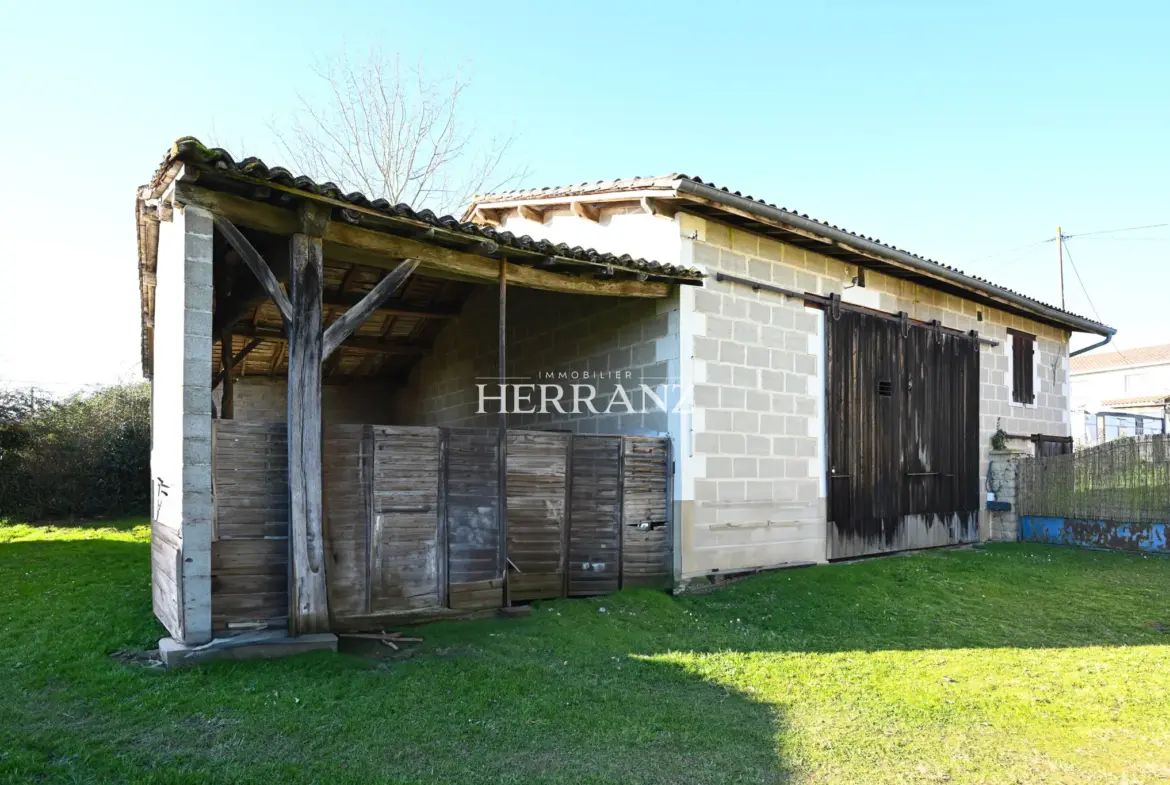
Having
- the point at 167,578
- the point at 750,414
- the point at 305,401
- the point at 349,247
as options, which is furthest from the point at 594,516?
the point at 167,578

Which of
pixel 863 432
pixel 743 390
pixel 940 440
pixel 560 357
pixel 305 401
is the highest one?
pixel 560 357

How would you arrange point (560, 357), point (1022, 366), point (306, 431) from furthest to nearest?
1. point (1022, 366)
2. point (560, 357)
3. point (306, 431)

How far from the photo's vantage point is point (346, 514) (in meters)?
5.48

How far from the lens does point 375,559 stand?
560 cm

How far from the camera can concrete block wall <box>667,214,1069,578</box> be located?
746 cm

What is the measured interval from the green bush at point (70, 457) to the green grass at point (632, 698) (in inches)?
318

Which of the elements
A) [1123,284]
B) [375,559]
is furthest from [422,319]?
[1123,284]

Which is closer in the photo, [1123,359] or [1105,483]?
[1105,483]

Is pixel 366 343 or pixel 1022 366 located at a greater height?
pixel 366 343

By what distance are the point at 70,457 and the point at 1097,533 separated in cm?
1734

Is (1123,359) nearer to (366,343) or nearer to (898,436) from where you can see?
(898,436)

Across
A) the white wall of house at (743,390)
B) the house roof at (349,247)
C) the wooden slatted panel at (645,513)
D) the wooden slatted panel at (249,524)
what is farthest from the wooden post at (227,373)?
the wooden slatted panel at (645,513)

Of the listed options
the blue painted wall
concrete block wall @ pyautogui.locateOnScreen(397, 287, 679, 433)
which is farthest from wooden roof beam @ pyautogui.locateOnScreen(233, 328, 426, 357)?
the blue painted wall

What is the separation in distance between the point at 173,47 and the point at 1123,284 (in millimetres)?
35241
